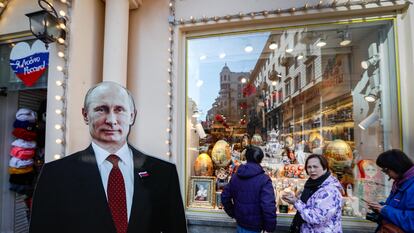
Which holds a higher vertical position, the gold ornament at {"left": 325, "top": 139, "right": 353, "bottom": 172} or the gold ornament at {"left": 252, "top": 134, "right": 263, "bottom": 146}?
the gold ornament at {"left": 252, "top": 134, "right": 263, "bottom": 146}

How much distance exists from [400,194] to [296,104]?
2.76 meters

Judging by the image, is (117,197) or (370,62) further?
(370,62)

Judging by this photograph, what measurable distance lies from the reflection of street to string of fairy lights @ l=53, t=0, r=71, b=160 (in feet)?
5.73

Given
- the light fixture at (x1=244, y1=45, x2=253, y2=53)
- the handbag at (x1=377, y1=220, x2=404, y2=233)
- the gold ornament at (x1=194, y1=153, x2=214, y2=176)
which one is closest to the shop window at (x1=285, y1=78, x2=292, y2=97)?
the light fixture at (x1=244, y1=45, x2=253, y2=53)

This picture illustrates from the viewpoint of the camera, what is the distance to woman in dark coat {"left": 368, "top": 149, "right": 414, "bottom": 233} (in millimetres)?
1878

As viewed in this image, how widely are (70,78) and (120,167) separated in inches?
83.3

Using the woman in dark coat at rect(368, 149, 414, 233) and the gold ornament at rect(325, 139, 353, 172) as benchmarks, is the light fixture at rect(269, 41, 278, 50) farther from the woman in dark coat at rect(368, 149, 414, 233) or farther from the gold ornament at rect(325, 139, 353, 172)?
the woman in dark coat at rect(368, 149, 414, 233)

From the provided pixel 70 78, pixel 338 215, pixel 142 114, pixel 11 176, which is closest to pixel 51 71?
pixel 70 78

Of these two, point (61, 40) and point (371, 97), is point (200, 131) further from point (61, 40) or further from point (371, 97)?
point (371, 97)

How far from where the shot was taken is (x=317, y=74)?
439 centimetres

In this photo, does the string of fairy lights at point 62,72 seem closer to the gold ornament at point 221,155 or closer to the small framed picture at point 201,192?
the small framed picture at point 201,192

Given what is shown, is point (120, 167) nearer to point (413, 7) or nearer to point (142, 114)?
point (142, 114)

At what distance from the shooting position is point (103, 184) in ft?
3.50

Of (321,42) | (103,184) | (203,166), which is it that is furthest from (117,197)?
(321,42)
